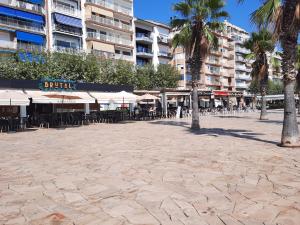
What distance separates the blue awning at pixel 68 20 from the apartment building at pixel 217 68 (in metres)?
27.7

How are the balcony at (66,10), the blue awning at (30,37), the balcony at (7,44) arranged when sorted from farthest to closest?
the balcony at (66,10), the blue awning at (30,37), the balcony at (7,44)

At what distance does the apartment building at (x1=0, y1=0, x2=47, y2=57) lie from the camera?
134 feet

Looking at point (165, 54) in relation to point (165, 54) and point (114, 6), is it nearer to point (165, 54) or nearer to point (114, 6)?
point (165, 54)

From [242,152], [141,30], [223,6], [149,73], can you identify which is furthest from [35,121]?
[141,30]

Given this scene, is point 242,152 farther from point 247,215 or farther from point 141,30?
point 141,30

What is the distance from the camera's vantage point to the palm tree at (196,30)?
62.4ft

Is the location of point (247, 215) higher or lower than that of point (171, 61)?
lower

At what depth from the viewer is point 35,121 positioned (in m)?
23.5

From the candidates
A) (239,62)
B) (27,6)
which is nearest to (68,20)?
(27,6)

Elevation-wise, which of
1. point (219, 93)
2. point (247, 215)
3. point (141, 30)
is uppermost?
point (141, 30)

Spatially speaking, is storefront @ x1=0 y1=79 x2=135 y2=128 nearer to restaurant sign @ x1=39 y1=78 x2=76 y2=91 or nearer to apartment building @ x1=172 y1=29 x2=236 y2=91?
restaurant sign @ x1=39 y1=78 x2=76 y2=91

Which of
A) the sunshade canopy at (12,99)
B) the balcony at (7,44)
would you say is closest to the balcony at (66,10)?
the balcony at (7,44)

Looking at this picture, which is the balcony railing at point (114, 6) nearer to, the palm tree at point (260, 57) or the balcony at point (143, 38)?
the balcony at point (143, 38)

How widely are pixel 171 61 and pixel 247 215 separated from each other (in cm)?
6800
